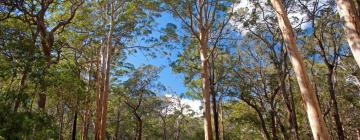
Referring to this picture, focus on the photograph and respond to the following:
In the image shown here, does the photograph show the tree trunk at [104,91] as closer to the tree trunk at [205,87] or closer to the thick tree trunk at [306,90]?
the tree trunk at [205,87]

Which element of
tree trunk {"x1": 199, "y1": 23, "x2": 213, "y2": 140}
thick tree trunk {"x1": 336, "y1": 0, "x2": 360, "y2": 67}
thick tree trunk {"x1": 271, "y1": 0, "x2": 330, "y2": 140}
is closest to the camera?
thick tree trunk {"x1": 336, "y1": 0, "x2": 360, "y2": 67}

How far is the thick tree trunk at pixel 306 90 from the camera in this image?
445cm

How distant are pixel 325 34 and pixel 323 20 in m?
2.65

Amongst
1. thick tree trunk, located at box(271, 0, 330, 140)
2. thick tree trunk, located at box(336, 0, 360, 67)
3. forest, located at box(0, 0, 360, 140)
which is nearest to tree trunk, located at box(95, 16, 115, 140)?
forest, located at box(0, 0, 360, 140)

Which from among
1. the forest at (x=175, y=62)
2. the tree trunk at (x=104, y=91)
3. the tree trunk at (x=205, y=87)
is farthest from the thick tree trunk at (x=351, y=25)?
the tree trunk at (x=104, y=91)

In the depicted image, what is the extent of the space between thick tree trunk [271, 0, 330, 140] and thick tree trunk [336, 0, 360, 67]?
810mm

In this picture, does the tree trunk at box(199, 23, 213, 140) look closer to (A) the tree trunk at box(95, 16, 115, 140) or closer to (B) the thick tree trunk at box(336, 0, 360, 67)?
(A) the tree trunk at box(95, 16, 115, 140)

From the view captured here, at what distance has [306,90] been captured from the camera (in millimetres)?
4711

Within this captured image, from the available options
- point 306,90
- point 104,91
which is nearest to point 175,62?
point 104,91

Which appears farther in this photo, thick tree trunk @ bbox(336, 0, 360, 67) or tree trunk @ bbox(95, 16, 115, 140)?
tree trunk @ bbox(95, 16, 115, 140)

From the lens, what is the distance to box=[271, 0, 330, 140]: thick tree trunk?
14.6 ft

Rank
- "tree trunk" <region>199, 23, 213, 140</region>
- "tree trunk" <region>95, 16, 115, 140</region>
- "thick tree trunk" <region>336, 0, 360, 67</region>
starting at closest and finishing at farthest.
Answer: "thick tree trunk" <region>336, 0, 360, 67</region>
"tree trunk" <region>199, 23, 213, 140</region>
"tree trunk" <region>95, 16, 115, 140</region>

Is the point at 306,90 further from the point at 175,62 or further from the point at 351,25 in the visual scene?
the point at 175,62

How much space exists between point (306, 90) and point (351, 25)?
3.91 ft
